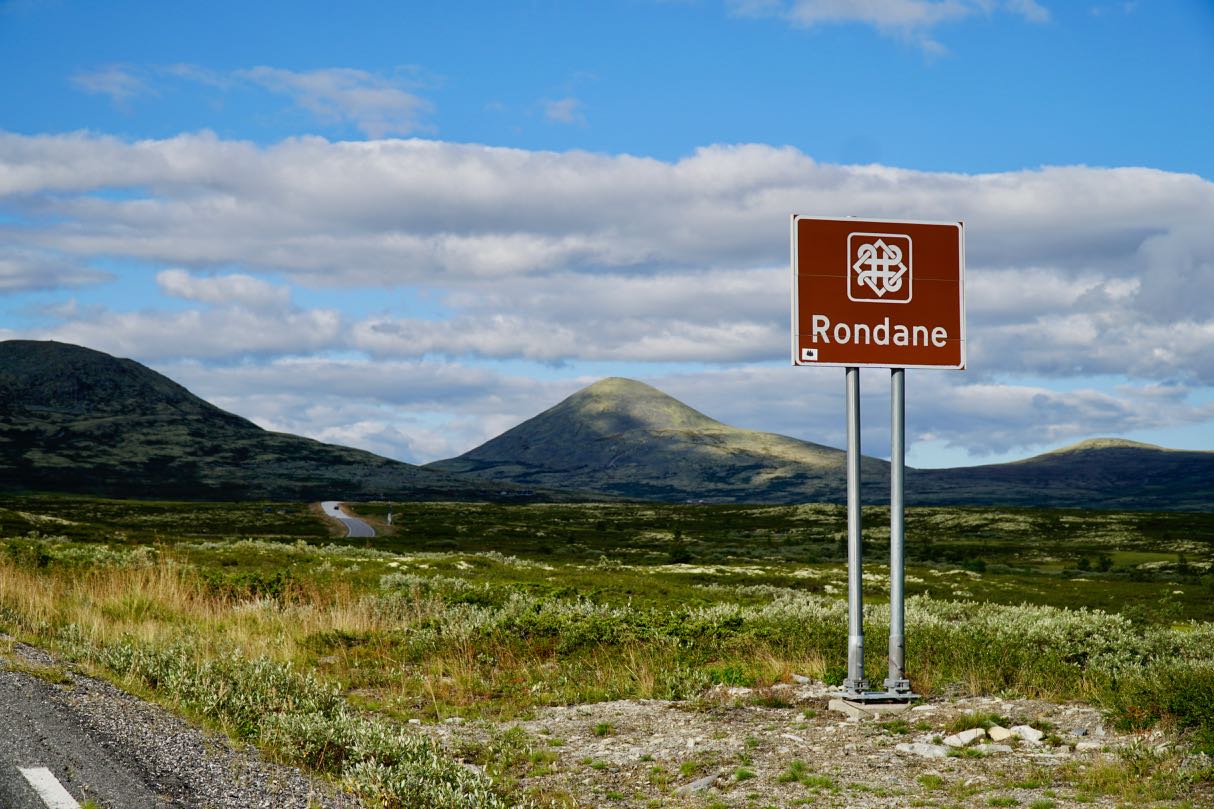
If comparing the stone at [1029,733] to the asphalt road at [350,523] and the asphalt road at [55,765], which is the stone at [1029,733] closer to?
the asphalt road at [55,765]

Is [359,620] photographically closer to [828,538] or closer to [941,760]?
[941,760]

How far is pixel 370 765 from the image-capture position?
30.2 ft

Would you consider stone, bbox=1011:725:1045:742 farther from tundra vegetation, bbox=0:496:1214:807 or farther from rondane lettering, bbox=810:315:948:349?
rondane lettering, bbox=810:315:948:349

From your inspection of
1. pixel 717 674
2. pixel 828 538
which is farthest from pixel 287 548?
pixel 828 538

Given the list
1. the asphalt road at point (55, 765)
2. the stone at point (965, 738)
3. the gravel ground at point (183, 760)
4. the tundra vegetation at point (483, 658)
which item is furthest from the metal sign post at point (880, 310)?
the asphalt road at point (55, 765)

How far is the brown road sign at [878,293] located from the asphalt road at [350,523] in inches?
3869

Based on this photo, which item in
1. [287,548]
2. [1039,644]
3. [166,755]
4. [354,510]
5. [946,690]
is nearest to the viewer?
[166,755]

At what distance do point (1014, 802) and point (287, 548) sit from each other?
53.4 meters

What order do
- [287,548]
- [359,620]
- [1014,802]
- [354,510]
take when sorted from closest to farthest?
[1014,802] < [359,620] < [287,548] < [354,510]

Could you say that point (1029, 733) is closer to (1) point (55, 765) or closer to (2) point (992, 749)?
(2) point (992, 749)

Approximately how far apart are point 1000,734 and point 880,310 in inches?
224

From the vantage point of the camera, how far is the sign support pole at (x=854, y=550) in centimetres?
1305

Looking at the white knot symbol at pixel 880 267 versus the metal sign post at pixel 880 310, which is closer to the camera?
the metal sign post at pixel 880 310

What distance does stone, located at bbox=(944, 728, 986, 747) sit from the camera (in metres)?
10.8
